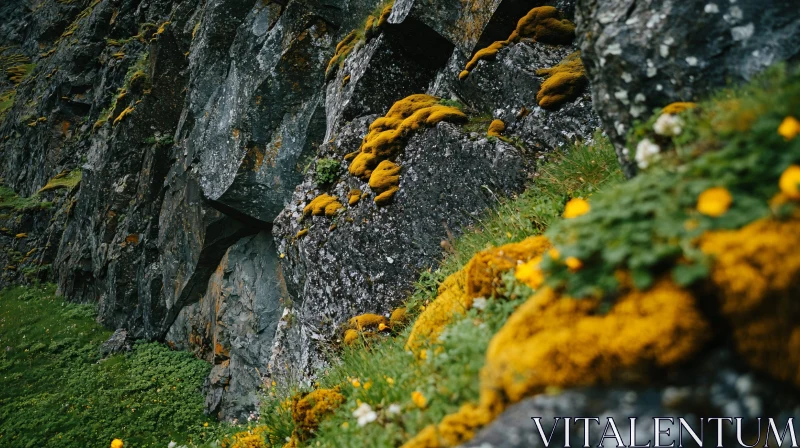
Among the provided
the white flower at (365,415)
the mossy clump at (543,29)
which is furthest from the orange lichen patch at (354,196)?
the white flower at (365,415)

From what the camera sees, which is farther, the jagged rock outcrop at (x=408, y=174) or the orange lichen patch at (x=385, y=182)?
the orange lichen patch at (x=385, y=182)

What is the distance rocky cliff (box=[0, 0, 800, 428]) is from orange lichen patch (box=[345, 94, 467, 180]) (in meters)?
0.04

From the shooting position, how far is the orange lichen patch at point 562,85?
577cm

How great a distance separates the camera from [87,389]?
41.3 ft

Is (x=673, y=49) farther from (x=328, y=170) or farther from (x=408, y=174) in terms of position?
(x=328, y=170)

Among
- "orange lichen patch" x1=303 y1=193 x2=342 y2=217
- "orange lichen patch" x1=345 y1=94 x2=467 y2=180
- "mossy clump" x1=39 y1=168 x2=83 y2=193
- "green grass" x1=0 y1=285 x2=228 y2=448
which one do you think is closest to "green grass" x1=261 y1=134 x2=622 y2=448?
"orange lichen patch" x1=345 y1=94 x2=467 y2=180

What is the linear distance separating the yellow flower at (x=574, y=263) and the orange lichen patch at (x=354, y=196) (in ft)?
20.0

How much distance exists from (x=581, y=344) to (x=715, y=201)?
65 cm

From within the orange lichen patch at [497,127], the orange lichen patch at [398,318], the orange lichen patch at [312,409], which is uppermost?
the orange lichen patch at [497,127]

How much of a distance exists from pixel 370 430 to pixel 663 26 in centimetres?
303

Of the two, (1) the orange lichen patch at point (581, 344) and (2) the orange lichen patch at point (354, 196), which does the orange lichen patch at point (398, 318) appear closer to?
(2) the orange lichen patch at point (354, 196)

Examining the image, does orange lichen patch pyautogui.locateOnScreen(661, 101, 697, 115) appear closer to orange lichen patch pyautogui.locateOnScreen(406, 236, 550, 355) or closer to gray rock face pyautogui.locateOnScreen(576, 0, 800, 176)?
gray rock face pyautogui.locateOnScreen(576, 0, 800, 176)

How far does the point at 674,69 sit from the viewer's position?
2.63 m

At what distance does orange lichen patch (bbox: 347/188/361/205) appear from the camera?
7587mm
